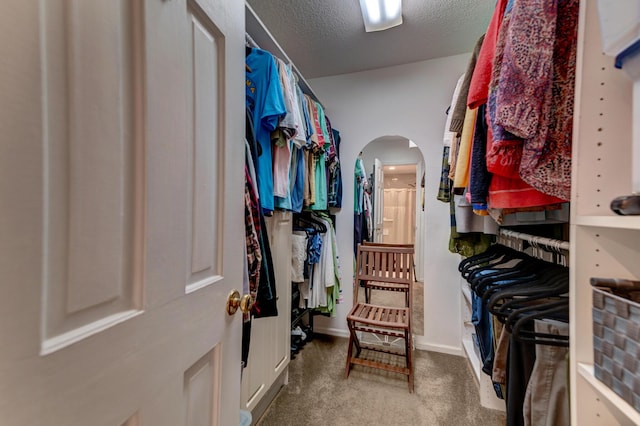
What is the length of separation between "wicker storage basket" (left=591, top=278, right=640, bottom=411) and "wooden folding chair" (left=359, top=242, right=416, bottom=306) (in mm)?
1516

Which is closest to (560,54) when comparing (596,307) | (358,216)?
(596,307)

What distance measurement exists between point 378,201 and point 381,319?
1347 mm

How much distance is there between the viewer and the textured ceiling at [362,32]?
1625mm

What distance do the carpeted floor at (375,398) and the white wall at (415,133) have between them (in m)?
0.40

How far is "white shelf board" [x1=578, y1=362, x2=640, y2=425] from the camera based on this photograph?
44 centimetres

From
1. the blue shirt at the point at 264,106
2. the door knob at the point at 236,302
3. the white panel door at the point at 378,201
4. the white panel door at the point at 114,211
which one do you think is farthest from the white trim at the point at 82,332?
the white panel door at the point at 378,201

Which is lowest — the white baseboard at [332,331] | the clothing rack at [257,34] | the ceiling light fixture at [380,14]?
the white baseboard at [332,331]

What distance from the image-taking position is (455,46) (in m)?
2.00

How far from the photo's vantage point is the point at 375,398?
157 centimetres

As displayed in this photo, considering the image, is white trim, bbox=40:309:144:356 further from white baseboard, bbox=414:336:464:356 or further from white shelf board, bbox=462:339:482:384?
white baseboard, bbox=414:336:464:356

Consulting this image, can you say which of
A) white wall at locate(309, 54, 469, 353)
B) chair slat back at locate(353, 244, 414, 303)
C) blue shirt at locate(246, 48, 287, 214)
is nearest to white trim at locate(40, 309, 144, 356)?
blue shirt at locate(246, 48, 287, 214)

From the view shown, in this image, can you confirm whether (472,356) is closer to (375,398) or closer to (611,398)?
(375,398)

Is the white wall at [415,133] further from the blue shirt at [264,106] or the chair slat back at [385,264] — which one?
the blue shirt at [264,106]

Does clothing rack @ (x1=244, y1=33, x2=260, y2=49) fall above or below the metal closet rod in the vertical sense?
above
